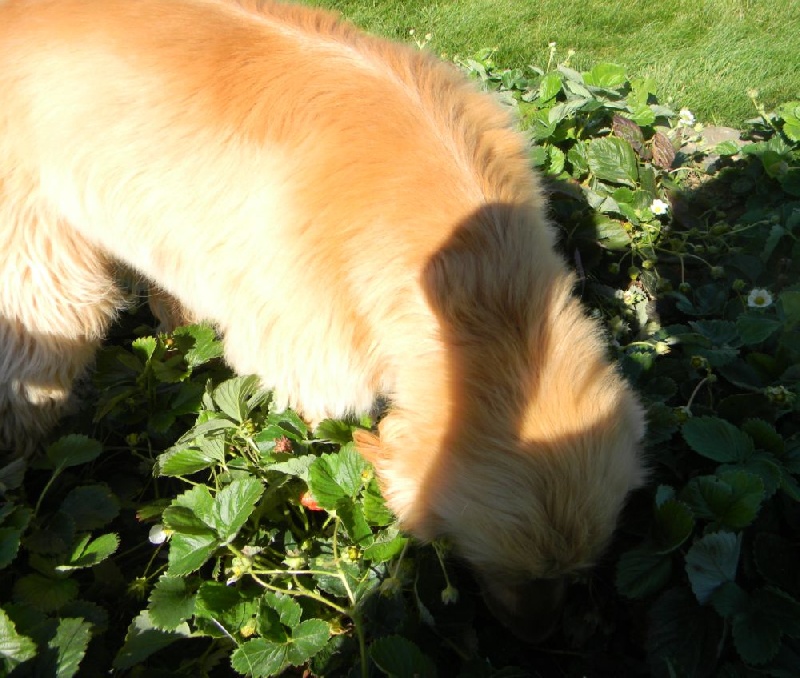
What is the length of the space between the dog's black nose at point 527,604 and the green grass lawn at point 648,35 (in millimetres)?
4010

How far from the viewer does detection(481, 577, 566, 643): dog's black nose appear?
6.04ft

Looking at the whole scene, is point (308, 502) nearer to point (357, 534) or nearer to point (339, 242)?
point (357, 534)

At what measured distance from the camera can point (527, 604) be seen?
1.89 m

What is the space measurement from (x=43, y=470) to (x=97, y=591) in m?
0.68

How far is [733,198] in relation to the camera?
151 inches

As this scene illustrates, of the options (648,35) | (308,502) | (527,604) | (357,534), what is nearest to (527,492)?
(527,604)

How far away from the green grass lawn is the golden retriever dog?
3280 mm

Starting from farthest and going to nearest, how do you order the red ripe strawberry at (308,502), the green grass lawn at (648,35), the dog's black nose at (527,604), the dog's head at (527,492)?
the green grass lawn at (648,35)
the red ripe strawberry at (308,502)
the dog's black nose at (527,604)
the dog's head at (527,492)

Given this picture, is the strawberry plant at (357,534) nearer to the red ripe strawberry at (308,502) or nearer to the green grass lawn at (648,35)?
the red ripe strawberry at (308,502)

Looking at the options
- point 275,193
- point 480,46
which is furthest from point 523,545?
point 480,46

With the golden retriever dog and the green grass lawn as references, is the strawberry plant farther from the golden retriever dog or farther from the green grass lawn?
the green grass lawn

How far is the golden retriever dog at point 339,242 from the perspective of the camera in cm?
172

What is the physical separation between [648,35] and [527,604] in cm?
519

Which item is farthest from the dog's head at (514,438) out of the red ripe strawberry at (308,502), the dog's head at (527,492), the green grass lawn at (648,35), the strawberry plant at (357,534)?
the green grass lawn at (648,35)
